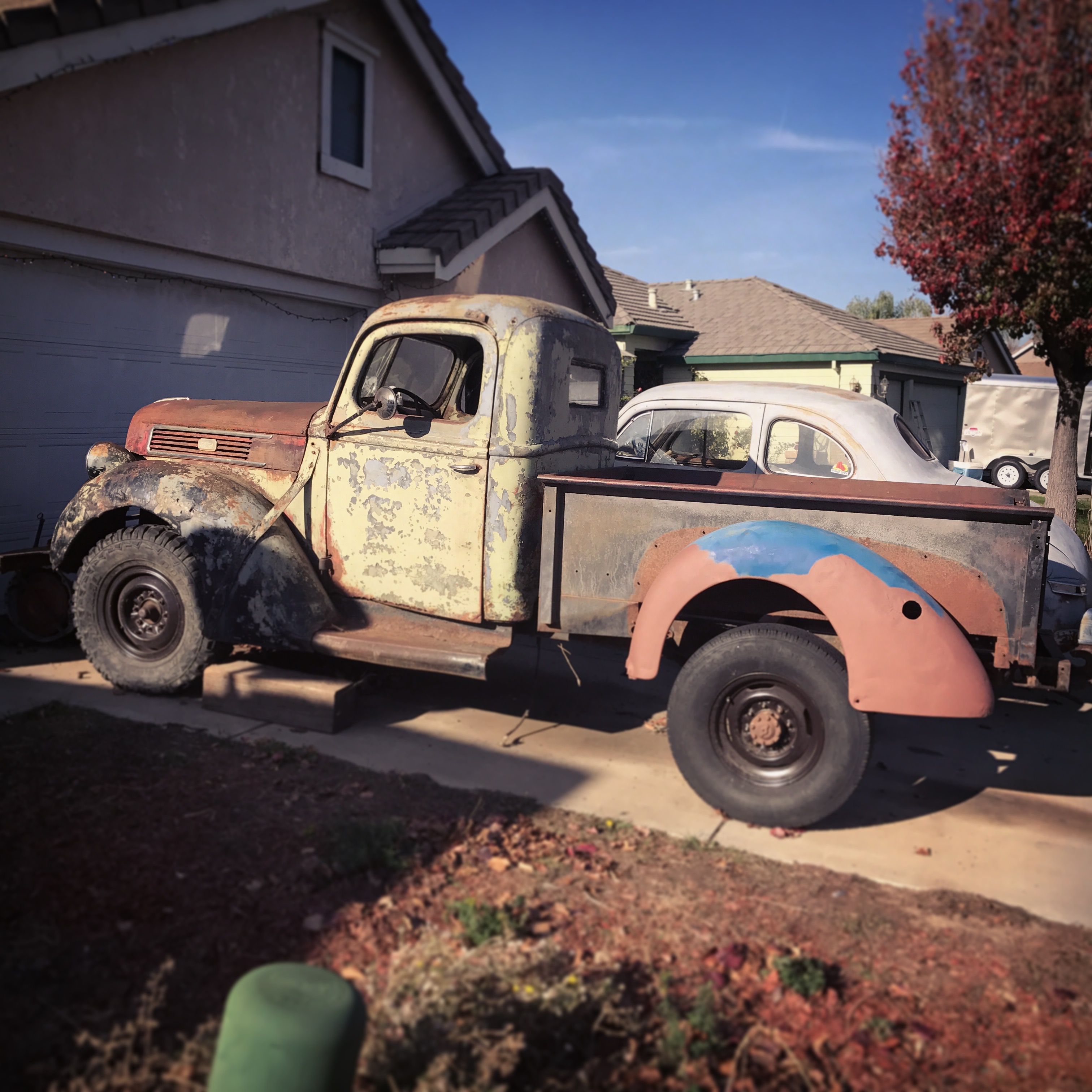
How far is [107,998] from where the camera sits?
8.96 feet

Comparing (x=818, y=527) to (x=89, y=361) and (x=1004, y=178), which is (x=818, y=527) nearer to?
(x=1004, y=178)

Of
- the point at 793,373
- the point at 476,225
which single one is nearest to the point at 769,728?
the point at 476,225

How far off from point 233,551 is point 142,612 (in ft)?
2.76

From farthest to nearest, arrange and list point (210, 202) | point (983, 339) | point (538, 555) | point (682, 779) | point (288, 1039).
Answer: point (983, 339) < point (210, 202) < point (538, 555) < point (682, 779) < point (288, 1039)

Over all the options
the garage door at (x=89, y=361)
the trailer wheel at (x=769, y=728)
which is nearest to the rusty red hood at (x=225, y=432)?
the garage door at (x=89, y=361)

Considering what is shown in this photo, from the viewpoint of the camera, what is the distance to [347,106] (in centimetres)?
992

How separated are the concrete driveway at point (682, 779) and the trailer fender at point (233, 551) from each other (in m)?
0.58

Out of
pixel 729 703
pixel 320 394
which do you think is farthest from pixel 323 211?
pixel 729 703

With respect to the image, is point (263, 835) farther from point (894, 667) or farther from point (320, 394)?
point (320, 394)

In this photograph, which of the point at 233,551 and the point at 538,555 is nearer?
the point at 538,555

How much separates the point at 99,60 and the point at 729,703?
6637 millimetres

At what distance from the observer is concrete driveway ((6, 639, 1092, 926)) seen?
3982 mm

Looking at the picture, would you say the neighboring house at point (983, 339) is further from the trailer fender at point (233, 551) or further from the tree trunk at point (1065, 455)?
the trailer fender at point (233, 551)

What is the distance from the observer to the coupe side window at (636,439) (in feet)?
25.5
